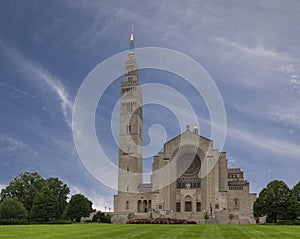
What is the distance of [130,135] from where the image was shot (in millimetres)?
76562

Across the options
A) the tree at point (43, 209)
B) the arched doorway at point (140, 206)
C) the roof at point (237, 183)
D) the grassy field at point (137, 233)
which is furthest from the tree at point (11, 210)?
the roof at point (237, 183)

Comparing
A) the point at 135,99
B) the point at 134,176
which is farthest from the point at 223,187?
the point at 135,99

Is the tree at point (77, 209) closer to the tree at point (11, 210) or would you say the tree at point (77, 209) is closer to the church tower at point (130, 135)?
the tree at point (11, 210)

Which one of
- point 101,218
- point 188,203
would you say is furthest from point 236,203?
point 101,218

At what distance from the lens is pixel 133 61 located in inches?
3406

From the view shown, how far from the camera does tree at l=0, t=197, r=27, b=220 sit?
5400 centimetres

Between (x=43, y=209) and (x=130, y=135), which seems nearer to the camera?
(x=43, y=209)

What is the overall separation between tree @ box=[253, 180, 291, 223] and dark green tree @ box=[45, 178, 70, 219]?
3633cm

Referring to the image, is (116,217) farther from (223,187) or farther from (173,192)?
(223,187)

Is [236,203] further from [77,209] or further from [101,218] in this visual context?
[77,209]

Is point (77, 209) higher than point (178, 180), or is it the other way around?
point (178, 180)

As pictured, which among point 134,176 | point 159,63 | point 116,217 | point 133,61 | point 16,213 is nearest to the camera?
point 159,63

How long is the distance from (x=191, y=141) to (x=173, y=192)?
1041 cm

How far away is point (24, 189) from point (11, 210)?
467 inches
